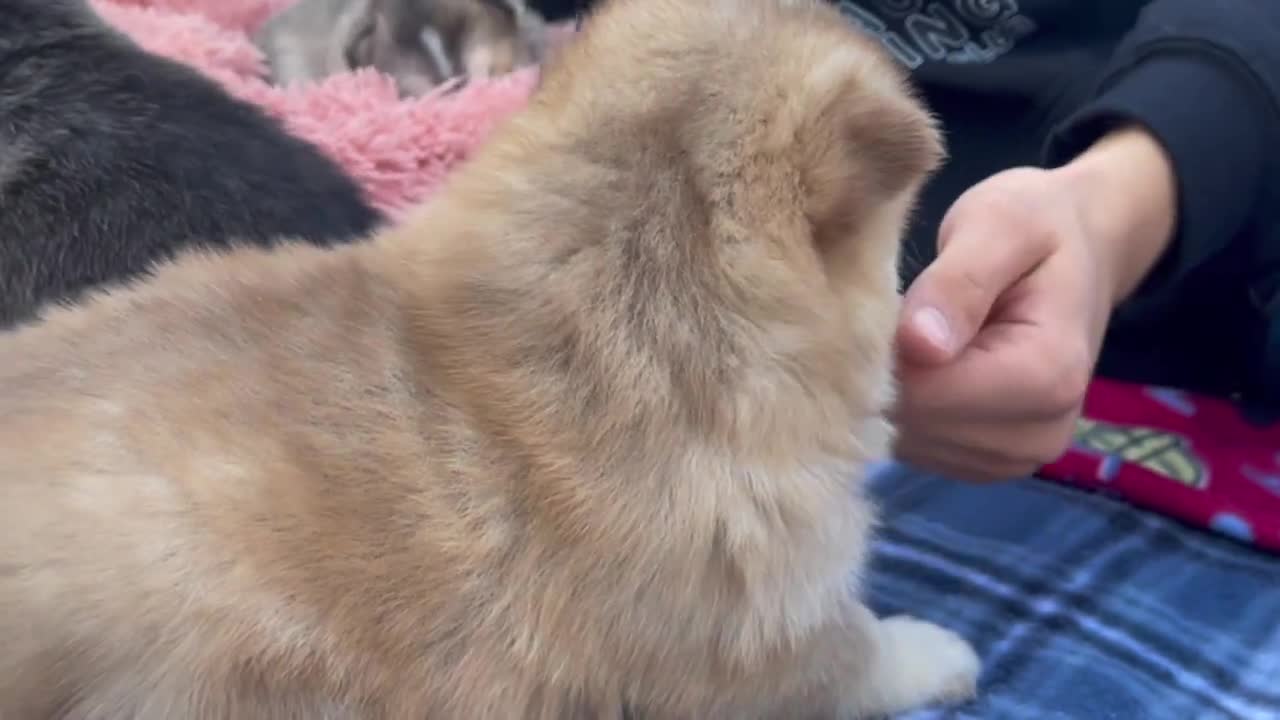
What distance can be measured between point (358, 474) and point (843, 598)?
1.11 feet

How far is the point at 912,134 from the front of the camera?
79 cm

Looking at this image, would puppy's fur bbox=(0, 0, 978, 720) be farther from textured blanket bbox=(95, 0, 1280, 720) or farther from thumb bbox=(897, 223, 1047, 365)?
textured blanket bbox=(95, 0, 1280, 720)

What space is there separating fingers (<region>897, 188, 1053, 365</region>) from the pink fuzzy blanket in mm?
709

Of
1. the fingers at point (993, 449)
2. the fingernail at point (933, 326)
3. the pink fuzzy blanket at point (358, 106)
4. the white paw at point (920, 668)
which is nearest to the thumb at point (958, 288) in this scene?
the fingernail at point (933, 326)

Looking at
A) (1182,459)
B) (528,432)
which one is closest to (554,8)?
(1182,459)

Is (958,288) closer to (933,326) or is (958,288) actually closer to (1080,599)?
(933,326)

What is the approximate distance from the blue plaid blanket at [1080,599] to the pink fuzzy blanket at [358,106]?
29.0 inches

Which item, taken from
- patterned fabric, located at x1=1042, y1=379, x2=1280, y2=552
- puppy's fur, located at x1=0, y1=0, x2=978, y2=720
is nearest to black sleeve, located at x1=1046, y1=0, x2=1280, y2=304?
patterned fabric, located at x1=1042, y1=379, x2=1280, y2=552

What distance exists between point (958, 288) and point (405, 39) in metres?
1.30

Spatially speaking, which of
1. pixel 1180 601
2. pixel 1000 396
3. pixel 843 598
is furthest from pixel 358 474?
pixel 1180 601

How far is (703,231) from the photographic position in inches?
31.2

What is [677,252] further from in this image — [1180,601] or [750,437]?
[1180,601]

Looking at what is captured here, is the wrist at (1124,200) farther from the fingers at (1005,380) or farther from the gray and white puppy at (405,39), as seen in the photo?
the gray and white puppy at (405,39)

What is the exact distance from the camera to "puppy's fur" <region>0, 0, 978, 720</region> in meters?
0.72
